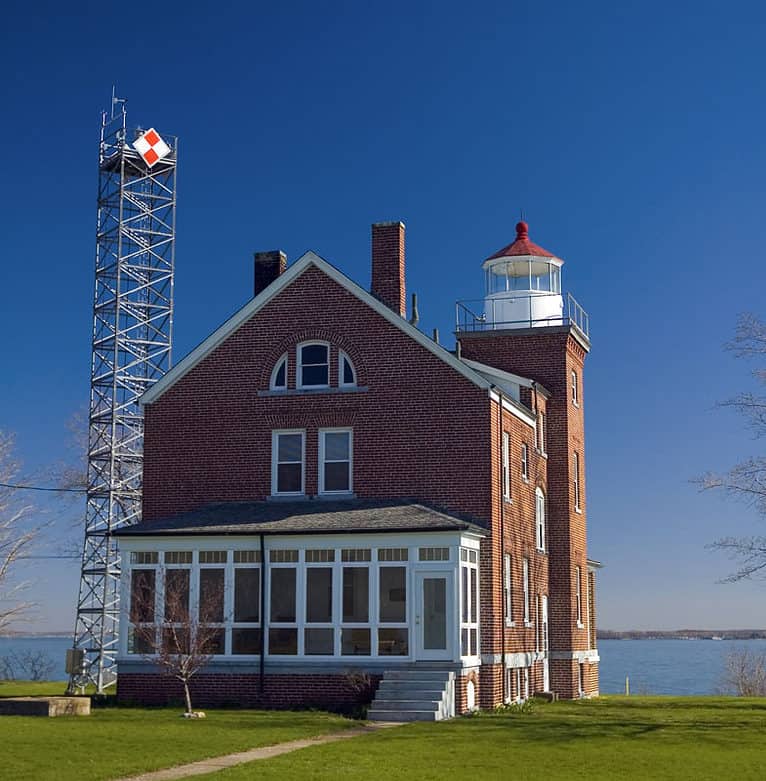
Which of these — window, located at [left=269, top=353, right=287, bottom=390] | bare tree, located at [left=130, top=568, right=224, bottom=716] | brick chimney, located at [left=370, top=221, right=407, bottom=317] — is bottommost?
bare tree, located at [left=130, top=568, right=224, bottom=716]

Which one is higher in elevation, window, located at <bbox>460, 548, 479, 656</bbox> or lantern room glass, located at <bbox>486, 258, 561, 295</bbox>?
lantern room glass, located at <bbox>486, 258, 561, 295</bbox>

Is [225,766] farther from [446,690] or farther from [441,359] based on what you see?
[441,359]

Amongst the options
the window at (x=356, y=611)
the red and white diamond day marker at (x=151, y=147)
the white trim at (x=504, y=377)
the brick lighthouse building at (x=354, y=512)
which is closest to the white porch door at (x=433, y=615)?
the brick lighthouse building at (x=354, y=512)

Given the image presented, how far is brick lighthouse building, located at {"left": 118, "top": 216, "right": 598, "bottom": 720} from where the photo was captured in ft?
89.5

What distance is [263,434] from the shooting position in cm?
3125

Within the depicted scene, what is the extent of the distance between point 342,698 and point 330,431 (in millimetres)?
7069

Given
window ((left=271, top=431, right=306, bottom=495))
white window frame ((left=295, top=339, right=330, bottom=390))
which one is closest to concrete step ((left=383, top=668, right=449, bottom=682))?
window ((left=271, top=431, right=306, bottom=495))

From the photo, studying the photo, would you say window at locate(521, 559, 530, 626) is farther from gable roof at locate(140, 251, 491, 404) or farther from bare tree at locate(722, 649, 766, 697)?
bare tree at locate(722, 649, 766, 697)

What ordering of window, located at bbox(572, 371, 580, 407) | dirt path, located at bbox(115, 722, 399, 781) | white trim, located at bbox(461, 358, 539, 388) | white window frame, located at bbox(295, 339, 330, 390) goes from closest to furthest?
dirt path, located at bbox(115, 722, 399, 781) < white window frame, located at bbox(295, 339, 330, 390) < white trim, located at bbox(461, 358, 539, 388) < window, located at bbox(572, 371, 580, 407)

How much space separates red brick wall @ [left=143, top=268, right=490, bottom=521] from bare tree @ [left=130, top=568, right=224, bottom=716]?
3347 mm

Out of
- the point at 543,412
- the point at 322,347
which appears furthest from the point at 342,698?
the point at 543,412

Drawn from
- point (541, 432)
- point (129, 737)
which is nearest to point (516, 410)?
point (541, 432)

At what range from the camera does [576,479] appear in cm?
3825

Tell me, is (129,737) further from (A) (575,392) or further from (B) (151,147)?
(B) (151,147)
